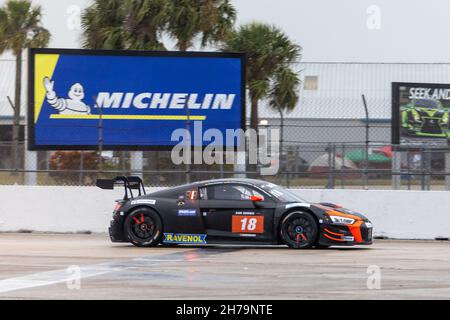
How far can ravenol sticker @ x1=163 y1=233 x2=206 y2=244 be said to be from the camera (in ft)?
49.3

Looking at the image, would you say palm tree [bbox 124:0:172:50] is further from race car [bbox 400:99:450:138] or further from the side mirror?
the side mirror

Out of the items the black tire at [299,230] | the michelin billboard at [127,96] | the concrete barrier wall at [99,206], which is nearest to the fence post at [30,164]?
the michelin billboard at [127,96]

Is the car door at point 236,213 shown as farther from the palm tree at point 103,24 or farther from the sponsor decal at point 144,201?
the palm tree at point 103,24

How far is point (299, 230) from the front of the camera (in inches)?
578

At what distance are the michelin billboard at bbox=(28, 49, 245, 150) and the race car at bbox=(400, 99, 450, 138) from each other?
8.12 metres

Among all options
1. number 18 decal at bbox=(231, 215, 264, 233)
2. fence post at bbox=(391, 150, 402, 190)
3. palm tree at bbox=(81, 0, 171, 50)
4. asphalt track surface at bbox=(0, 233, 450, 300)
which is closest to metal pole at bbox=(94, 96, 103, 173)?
asphalt track surface at bbox=(0, 233, 450, 300)

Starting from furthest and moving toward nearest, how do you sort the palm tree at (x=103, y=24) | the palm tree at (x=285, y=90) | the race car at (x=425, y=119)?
the palm tree at (x=285, y=90)
the palm tree at (x=103, y=24)
the race car at (x=425, y=119)

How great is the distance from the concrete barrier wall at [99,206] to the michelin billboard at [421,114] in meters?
8.77

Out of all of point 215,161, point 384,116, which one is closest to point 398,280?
point 215,161

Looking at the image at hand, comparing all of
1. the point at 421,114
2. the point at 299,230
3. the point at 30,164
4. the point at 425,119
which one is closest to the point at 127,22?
the point at 421,114

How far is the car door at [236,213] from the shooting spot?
48.6 feet

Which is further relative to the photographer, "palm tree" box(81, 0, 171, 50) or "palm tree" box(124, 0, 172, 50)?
"palm tree" box(124, 0, 172, 50)

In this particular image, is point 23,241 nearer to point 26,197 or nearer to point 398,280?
point 26,197

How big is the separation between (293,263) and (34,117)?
9844mm
